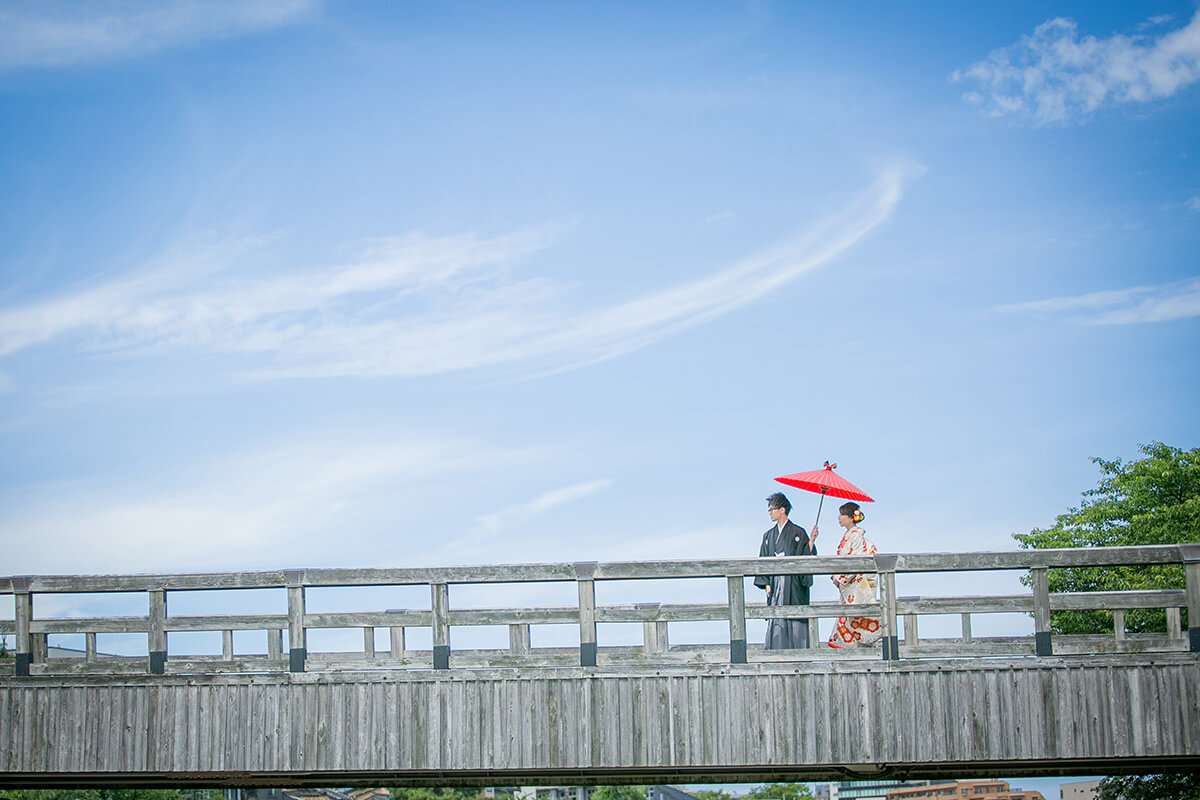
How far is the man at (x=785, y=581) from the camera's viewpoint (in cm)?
1355

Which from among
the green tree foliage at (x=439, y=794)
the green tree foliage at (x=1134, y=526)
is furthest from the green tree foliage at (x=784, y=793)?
the green tree foliage at (x=1134, y=526)

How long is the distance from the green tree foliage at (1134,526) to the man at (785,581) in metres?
24.5

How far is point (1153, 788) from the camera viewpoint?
3412 cm

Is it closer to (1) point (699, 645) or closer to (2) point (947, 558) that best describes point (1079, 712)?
(2) point (947, 558)

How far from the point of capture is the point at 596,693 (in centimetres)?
Result: 1277

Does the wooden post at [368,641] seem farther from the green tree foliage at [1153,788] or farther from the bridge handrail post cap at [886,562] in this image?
the green tree foliage at [1153,788]

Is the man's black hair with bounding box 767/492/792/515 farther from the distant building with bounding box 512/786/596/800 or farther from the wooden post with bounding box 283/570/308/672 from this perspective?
the distant building with bounding box 512/786/596/800

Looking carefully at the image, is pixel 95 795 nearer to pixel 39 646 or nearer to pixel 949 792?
pixel 39 646

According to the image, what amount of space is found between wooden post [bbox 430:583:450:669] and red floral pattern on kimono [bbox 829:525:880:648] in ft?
14.3

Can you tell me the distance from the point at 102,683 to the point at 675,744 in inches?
258

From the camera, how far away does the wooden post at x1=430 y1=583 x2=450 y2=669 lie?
12.9m

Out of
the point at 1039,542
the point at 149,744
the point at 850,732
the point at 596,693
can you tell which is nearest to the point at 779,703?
the point at 850,732

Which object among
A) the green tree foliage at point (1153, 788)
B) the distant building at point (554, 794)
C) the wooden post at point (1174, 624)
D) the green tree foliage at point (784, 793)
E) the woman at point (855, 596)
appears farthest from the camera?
the green tree foliage at point (784, 793)

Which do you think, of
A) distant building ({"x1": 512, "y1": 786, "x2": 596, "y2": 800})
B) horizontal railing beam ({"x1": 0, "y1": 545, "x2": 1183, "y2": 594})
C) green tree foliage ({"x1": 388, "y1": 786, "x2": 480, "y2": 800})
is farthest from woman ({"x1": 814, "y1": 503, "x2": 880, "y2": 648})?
green tree foliage ({"x1": 388, "y1": 786, "x2": 480, "y2": 800})
